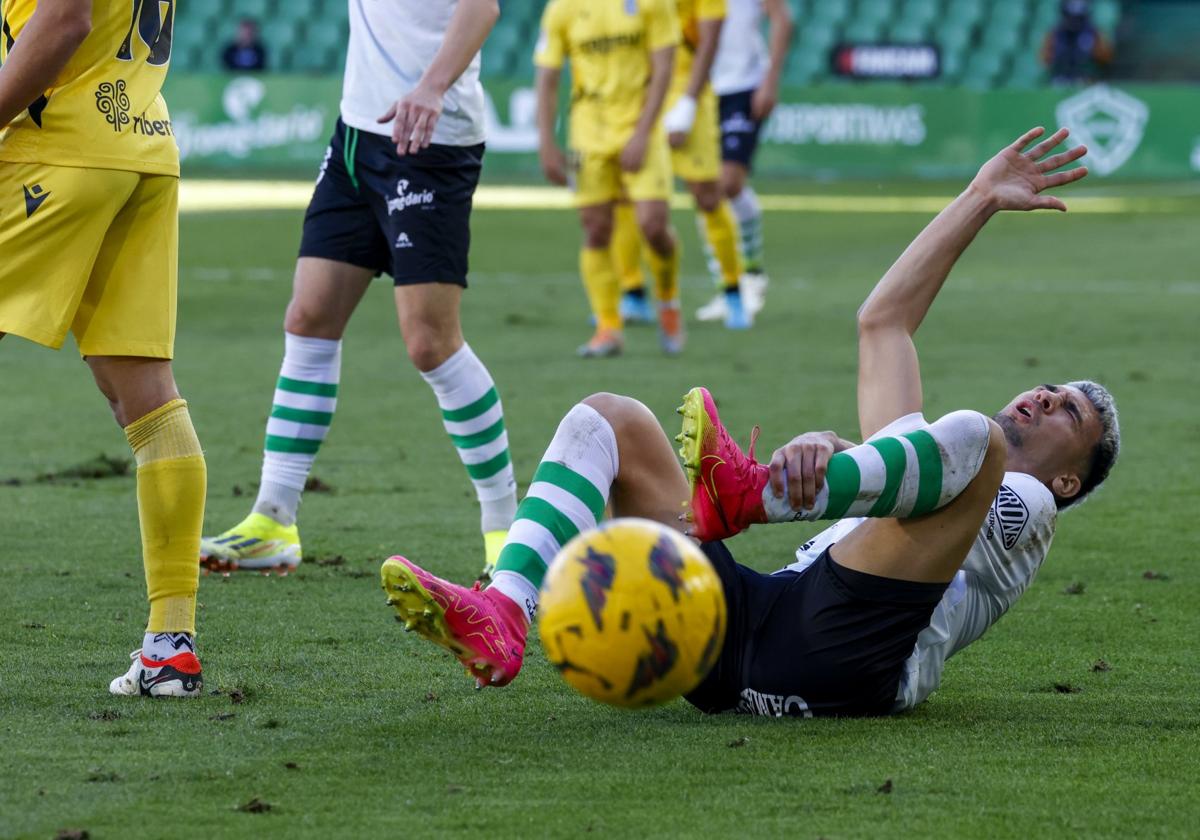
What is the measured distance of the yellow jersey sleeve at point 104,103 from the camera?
12.2ft

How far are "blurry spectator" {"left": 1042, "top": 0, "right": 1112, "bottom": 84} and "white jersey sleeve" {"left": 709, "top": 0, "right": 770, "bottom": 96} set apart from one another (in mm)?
15328

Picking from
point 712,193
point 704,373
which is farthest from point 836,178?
point 704,373

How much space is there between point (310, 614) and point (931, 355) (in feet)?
20.9

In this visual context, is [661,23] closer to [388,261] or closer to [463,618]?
[388,261]

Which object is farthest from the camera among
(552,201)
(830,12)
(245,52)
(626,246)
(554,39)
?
(830,12)

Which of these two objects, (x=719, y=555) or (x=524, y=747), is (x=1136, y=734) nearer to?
(x=719, y=555)

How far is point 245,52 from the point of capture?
90.3 feet

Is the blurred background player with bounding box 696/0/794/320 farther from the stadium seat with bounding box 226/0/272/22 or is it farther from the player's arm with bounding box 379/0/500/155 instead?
the stadium seat with bounding box 226/0/272/22

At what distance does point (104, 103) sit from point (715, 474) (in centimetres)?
148

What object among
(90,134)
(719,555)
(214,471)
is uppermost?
(90,134)

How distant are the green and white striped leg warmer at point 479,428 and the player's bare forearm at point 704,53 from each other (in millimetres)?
6435

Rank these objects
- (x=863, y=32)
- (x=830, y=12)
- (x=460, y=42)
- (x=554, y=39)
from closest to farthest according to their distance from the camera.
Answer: (x=460, y=42)
(x=554, y=39)
(x=863, y=32)
(x=830, y=12)

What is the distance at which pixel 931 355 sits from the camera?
412 inches

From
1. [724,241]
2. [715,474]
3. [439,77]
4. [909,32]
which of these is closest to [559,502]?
[715,474]
